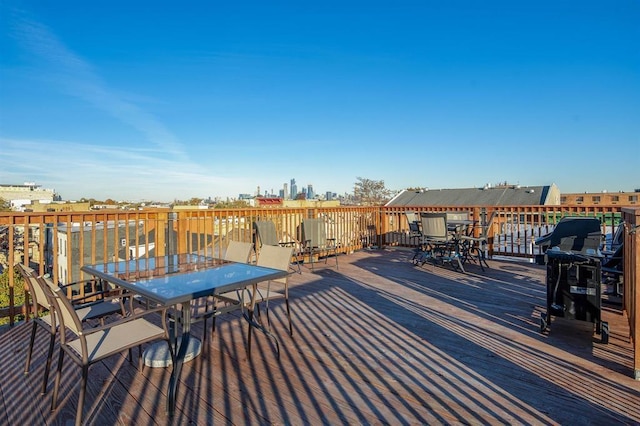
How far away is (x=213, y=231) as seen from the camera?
4910mm

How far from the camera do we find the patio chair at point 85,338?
5.05ft

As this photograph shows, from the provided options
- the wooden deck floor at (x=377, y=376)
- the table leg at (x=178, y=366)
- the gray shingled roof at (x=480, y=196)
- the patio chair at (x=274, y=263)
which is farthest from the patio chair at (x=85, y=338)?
the gray shingled roof at (x=480, y=196)

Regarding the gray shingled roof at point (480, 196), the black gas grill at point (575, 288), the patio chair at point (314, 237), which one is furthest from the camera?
the gray shingled roof at point (480, 196)

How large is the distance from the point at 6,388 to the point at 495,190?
36.7 metres

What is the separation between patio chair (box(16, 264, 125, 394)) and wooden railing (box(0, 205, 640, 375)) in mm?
977

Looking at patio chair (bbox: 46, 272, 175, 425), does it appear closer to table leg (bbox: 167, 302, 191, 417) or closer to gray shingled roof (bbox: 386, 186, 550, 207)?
table leg (bbox: 167, 302, 191, 417)

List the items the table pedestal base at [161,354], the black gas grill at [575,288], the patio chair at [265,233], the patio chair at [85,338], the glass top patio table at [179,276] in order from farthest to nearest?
the patio chair at [265,233] < the black gas grill at [575,288] < the table pedestal base at [161,354] < the glass top patio table at [179,276] < the patio chair at [85,338]

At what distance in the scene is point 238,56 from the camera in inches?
464

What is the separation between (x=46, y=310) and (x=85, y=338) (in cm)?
104

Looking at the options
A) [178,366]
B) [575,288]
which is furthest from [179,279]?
[575,288]

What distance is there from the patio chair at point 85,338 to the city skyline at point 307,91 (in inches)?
→ 377

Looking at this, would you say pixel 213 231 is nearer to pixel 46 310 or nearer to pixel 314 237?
pixel 314 237

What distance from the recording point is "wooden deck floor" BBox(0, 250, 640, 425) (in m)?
1.66

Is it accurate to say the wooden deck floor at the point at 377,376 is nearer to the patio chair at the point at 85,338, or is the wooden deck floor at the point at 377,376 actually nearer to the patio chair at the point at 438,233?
the patio chair at the point at 85,338
